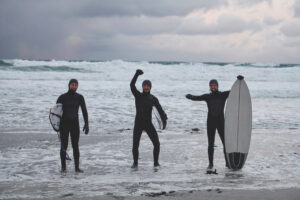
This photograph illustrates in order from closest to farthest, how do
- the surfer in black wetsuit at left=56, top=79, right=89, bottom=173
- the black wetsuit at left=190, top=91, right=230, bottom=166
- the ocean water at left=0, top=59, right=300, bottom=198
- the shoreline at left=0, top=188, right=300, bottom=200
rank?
the shoreline at left=0, top=188, right=300, bottom=200 → the ocean water at left=0, top=59, right=300, bottom=198 → the surfer in black wetsuit at left=56, top=79, right=89, bottom=173 → the black wetsuit at left=190, top=91, right=230, bottom=166

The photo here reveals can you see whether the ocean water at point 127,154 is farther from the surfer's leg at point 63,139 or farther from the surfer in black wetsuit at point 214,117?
the surfer in black wetsuit at point 214,117

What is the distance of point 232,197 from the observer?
4.71 metres

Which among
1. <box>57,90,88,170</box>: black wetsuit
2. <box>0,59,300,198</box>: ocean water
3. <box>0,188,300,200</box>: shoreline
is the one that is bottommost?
<box>0,188,300,200</box>: shoreline

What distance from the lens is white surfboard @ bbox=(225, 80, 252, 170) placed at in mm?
6340

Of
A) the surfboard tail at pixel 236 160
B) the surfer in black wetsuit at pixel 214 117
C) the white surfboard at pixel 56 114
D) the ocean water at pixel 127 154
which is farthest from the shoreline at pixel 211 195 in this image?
the white surfboard at pixel 56 114

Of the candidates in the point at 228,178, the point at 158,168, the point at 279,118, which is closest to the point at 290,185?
the point at 228,178

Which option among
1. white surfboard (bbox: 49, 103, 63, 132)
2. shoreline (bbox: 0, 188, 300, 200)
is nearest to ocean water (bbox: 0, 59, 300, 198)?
shoreline (bbox: 0, 188, 300, 200)

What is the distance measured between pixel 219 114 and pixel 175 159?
4.65ft

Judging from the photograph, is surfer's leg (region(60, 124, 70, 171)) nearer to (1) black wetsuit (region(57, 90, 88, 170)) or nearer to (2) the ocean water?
(1) black wetsuit (region(57, 90, 88, 170))

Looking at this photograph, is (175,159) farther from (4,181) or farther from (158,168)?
(4,181)

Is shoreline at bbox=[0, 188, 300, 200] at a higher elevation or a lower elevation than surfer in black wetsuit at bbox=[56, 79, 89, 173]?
lower

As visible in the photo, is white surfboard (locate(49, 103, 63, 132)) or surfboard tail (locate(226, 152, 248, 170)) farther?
surfboard tail (locate(226, 152, 248, 170))

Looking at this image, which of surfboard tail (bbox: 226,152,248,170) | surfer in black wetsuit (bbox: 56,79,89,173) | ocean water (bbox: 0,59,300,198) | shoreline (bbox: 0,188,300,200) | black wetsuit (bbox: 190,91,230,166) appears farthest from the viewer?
black wetsuit (bbox: 190,91,230,166)

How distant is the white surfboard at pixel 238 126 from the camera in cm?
634
